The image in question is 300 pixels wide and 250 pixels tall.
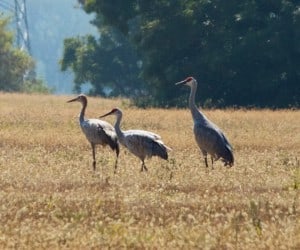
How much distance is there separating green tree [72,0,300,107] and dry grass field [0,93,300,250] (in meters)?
19.6

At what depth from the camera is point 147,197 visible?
13.9 m

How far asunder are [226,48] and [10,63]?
3864 cm

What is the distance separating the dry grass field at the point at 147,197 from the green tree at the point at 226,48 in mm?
19649

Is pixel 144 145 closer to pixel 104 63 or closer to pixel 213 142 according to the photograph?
pixel 213 142

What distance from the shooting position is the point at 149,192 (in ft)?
47.4

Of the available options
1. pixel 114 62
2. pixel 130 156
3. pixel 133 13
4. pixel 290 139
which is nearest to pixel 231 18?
pixel 133 13

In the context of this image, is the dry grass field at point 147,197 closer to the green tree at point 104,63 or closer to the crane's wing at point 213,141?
the crane's wing at point 213,141

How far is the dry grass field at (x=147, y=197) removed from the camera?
429 inches

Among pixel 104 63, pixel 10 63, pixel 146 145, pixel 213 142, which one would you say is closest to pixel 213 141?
pixel 213 142

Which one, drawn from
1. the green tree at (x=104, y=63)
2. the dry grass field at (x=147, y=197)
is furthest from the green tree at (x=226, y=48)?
the green tree at (x=104, y=63)

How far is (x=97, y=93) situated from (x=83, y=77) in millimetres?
1414

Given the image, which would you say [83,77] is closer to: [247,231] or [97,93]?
[97,93]

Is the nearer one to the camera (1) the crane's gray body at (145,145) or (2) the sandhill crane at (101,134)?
(1) the crane's gray body at (145,145)

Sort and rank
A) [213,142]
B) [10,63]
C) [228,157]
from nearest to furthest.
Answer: [228,157], [213,142], [10,63]
